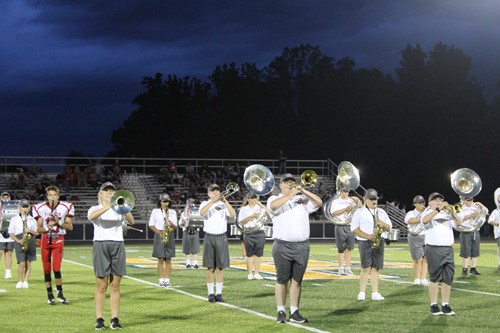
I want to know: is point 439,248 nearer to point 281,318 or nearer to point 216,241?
point 281,318

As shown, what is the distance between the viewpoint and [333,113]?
72375mm

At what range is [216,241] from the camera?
15.9 m

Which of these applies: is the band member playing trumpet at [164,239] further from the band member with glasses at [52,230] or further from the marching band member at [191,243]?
the marching band member at [191,243]

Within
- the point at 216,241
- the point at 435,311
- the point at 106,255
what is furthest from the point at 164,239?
the point at 435,311

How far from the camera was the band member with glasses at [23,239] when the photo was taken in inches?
726

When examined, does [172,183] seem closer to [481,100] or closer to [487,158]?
[487,158]

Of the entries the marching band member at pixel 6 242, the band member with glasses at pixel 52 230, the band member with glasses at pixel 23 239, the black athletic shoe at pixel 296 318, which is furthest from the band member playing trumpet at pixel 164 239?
the black athletic shoe at pixel 296 318

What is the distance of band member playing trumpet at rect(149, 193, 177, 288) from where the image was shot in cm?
1877

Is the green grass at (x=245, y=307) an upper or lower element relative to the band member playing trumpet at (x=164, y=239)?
lower

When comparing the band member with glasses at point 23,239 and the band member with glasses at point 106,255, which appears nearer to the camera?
the band member with glasses at point 106,255

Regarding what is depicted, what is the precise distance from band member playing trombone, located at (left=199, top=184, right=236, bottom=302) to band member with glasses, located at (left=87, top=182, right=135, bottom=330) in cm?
330

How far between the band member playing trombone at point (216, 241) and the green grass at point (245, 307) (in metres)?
0.37

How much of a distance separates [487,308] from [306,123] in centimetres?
5829

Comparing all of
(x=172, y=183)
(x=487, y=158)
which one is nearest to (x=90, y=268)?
(x=172, y=183)
